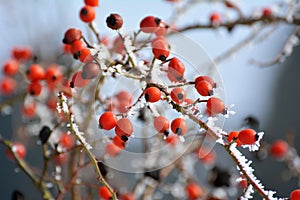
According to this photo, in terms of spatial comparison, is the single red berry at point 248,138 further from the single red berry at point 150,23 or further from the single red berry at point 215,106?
the single red berry at point 150,23

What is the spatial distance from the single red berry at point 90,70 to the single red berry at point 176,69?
0.07 meters

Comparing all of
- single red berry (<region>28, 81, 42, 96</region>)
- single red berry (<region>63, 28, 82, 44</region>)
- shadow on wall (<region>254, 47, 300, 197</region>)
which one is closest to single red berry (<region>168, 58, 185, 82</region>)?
single red berry (<region>63, 28, 82, 44</region>)

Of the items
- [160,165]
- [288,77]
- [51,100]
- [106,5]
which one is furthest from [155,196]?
[288,77]

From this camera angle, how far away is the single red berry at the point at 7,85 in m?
0.98

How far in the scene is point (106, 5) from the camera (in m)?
0.81

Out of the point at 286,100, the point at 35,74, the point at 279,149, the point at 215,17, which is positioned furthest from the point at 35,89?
the point at 286,100

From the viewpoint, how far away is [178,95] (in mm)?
384

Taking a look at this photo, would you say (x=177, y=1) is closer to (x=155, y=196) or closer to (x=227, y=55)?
(x=227, y=55)

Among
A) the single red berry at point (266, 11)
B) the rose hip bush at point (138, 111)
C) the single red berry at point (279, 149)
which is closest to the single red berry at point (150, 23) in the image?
the rose hip bush at point (138, 111)

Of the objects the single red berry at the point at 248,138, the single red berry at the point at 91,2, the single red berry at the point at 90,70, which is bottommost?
the single red berry at the point at 248,138

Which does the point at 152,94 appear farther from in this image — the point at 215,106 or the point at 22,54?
the point at 22,54

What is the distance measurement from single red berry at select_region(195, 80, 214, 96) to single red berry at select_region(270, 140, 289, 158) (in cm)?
54

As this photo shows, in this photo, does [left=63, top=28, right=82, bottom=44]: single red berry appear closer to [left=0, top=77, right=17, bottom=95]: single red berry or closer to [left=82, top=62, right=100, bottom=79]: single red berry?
[left=82, top=62, right=100, bottom=79]: single red berry

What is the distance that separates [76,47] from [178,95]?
126 mm
